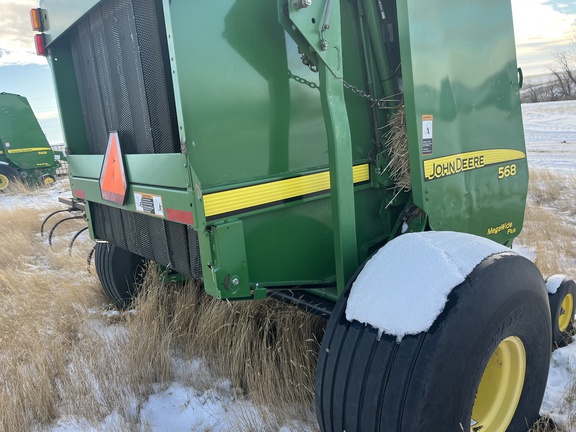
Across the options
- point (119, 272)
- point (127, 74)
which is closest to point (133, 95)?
point (127, 74)

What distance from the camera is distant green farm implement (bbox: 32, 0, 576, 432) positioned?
5.88ft

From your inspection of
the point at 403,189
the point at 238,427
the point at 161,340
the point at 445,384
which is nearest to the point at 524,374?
the point at 445,384

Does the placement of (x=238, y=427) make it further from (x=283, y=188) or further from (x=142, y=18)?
(x=142, y=18)

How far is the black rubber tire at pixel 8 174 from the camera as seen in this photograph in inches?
581

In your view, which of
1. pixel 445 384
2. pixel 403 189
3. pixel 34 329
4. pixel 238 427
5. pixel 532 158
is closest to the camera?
pixel 445 384

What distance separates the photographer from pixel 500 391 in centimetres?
216

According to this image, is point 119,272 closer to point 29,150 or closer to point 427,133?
point 427,133

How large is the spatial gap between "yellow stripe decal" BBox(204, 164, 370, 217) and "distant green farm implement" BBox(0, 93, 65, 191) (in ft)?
49.3

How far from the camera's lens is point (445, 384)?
1691 millimetres

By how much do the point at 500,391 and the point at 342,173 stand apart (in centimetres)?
122

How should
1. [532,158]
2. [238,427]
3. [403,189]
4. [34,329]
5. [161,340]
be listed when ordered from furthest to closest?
[532,158], [34,329], [161,340], [403,189], [238,427]

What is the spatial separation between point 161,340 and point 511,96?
9.43 ft

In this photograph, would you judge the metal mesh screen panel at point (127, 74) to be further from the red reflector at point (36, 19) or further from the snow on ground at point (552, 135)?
the snow on ground at point (552, 135)

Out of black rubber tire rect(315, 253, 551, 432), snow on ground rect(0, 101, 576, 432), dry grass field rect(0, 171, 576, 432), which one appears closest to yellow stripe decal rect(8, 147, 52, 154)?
dry grass field rect(0, 171, 576, 432)
